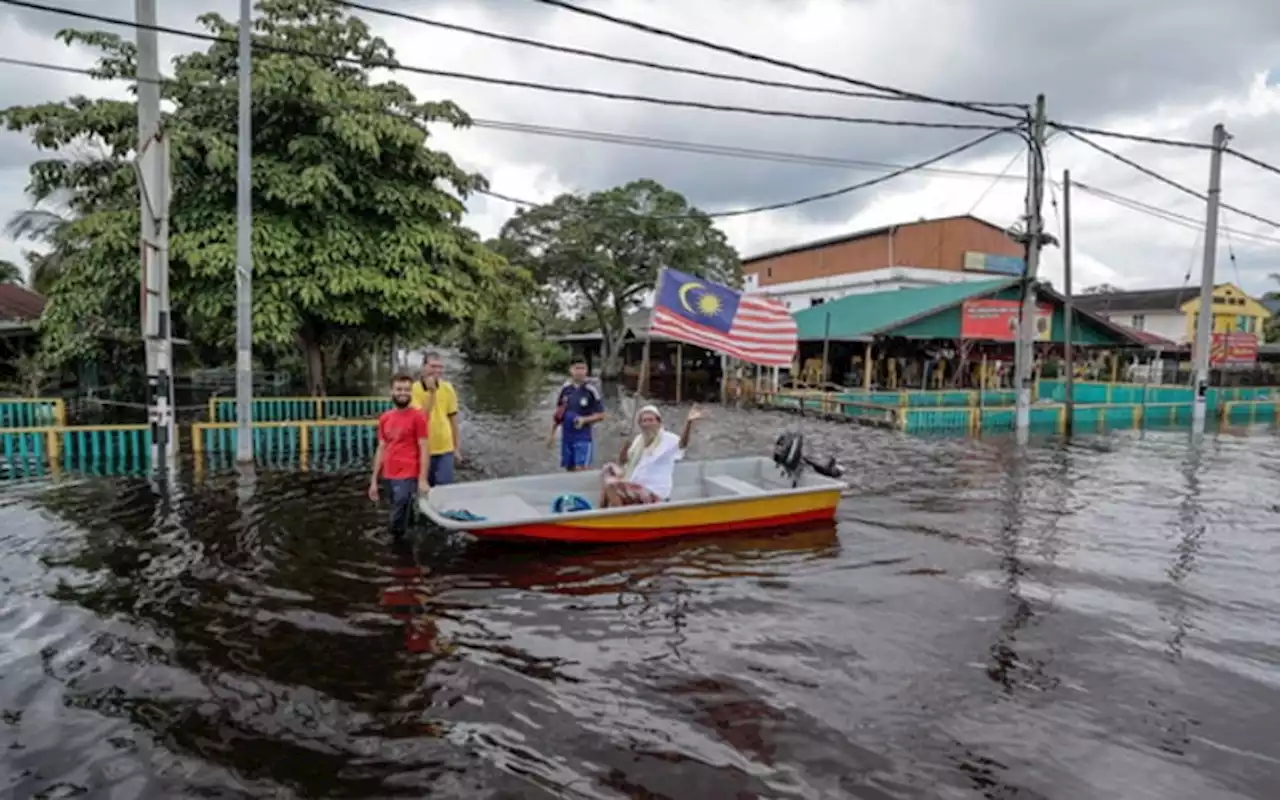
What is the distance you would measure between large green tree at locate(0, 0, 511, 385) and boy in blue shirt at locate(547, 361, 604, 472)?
6070 mm

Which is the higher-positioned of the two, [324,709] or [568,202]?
[568,202]

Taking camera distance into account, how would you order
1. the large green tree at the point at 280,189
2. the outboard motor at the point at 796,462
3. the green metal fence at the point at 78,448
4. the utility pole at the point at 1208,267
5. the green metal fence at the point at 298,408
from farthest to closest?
1. the utility pole at the point at 1208,267
2. the green metal fence at the point at 298,408
3. the large green tree at the point at 280,189
4. the green metal fence at the point at 78,448
5. the outboard motor at the point at 796,462

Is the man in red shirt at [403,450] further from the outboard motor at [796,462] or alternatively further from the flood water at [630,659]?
the outboard motor at [796,462]

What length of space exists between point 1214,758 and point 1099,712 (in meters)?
0.65

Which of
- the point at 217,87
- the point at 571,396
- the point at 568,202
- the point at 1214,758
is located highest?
the point at 568,202

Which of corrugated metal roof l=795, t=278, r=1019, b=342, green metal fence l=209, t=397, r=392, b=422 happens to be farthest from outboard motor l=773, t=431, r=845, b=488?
corrugated metal roof l=795, t=278, r=1019, b=342

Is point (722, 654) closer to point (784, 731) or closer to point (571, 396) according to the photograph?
point (784, 731)

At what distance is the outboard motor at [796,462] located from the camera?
9906 millimetres

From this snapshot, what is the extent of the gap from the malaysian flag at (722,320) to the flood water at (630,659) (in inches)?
92.2

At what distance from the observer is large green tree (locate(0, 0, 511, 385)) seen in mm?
14383

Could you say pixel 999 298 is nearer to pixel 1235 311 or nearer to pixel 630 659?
pixel 630 659

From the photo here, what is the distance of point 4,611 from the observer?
6352 millimetres

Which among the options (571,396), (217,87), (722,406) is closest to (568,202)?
(722,406)

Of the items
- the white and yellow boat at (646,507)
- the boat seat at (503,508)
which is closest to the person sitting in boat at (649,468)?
the white and yellow boat at (646,507)
